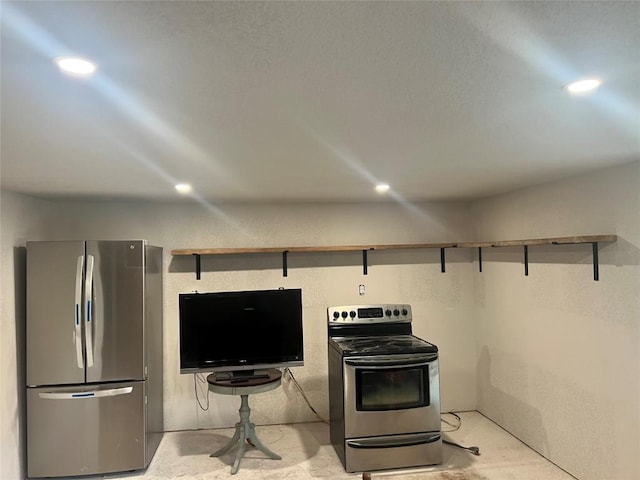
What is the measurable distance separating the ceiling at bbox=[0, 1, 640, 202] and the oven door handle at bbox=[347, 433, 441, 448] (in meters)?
2.03

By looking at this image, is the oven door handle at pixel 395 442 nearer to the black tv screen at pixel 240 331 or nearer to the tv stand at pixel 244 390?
the tv stand at pixel 244 390

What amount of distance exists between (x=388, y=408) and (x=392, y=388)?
A: 0.15 meters

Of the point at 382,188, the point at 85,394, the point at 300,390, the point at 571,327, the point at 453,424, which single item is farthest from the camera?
the point at 300,390

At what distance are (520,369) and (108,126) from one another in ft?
11.5

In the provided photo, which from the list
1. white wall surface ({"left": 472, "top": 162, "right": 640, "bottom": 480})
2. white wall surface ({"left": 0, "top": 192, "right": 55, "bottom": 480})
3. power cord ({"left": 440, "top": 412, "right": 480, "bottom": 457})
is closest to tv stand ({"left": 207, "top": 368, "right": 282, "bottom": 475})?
white wall surface ({"left": 0, "top": 192, "right": 55, "bottom": 480})

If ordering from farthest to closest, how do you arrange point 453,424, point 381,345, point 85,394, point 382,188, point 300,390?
point 300,390 < point 453,424 < point 381,345 < point 382,188 < point 85,394

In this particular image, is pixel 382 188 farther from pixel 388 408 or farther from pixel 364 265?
pixel 388 408

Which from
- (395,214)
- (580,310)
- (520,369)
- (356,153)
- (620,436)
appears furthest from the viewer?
(395,214)

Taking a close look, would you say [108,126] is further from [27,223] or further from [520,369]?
[520,369]

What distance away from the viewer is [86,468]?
325 cm

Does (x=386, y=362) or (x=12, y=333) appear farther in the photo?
(x=386, y=362)

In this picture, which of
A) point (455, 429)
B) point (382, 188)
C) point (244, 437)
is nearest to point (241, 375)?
point (244, 437)

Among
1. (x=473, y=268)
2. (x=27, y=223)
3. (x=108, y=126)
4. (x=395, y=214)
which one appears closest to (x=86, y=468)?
(x=27, y=223)

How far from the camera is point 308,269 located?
4.42 meters
